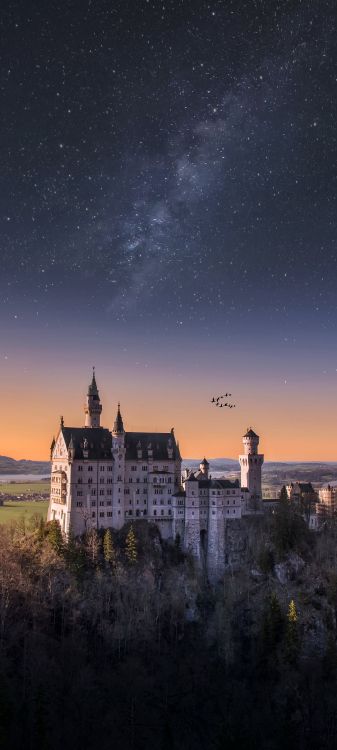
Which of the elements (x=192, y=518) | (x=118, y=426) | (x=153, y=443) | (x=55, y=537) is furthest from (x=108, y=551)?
(x=153, y=443)

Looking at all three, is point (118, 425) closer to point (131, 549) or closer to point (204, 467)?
point (131, 549)

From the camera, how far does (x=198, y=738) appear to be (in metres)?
71.0

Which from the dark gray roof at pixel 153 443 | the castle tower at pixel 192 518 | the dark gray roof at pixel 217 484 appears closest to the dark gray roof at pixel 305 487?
the dark gray roof at pixel 217 484

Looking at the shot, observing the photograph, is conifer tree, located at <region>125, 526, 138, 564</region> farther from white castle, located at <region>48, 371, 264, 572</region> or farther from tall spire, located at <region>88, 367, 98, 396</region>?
tall spire, located at <region>88, 367, 98, 396</region>

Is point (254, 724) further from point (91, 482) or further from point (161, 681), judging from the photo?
point (91, 482)

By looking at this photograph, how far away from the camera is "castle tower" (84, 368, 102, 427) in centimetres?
10494

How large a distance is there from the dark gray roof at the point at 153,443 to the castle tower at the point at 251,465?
43.2 ft

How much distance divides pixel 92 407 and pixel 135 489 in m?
16.7

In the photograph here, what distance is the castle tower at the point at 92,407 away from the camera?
105m

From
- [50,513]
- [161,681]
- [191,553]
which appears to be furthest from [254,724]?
[50,513]

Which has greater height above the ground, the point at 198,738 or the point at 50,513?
the point at 50,513

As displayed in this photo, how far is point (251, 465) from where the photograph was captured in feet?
357

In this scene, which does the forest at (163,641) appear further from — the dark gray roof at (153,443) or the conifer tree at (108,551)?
the dark gray roof at (153,443)

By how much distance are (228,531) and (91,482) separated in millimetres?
25343
